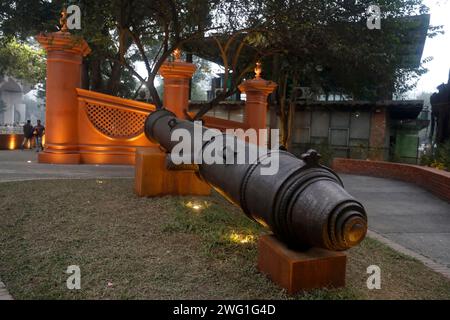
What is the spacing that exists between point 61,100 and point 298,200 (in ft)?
28.6

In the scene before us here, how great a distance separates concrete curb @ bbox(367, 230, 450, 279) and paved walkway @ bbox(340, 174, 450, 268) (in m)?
0.09

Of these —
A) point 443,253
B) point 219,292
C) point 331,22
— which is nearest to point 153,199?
point 219,292

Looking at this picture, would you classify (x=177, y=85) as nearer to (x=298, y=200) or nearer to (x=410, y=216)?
(x=410, y=216)

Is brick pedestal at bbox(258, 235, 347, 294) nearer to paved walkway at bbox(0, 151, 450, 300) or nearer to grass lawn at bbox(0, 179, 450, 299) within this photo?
grass lawn at bbox(0, 179, 450, 299)

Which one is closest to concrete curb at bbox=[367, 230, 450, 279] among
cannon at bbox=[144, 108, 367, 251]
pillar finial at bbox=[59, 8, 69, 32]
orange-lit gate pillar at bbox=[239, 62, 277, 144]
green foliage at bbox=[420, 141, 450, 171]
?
cannon at bbox=[144, 108, 367, 251]

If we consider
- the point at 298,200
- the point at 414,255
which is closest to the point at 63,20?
the point at 298,200

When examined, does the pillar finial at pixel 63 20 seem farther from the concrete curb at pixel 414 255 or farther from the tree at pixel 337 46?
the concrete curb at pixel 414 255

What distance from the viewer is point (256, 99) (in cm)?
1349

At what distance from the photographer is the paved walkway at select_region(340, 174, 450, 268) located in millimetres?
5035

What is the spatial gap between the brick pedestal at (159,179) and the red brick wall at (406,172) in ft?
18.2

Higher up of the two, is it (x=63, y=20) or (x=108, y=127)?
(x=63, y=20)

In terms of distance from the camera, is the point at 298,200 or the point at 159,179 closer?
the point at 298,200

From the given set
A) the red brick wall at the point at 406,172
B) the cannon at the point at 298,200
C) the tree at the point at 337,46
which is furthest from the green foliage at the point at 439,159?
the cannon at the point at 298,200

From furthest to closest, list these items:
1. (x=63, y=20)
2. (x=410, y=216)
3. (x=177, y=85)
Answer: (x=177, y=85)
(x=63, y=20)
(x=410, y=216)
